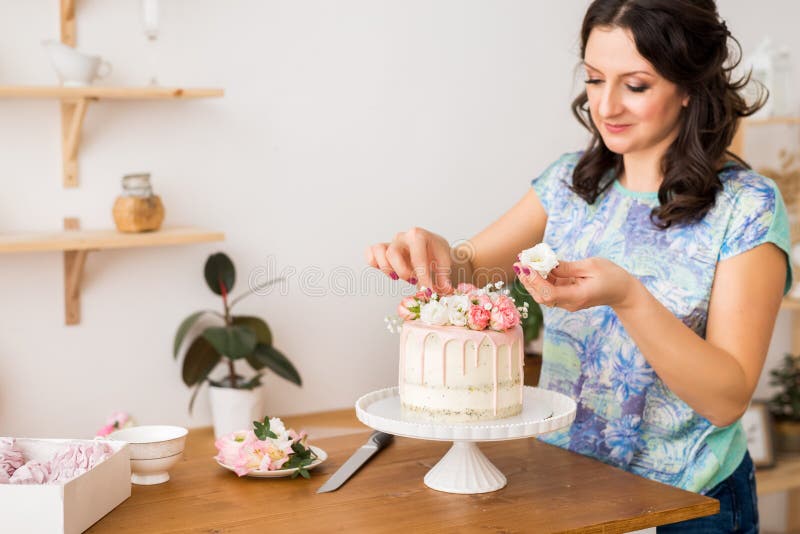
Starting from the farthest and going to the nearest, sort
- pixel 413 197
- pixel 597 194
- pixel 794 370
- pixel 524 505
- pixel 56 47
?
pixel 794 370
pixel 413 197
pixel 56 47
pixel 597 194
pixel 524 505

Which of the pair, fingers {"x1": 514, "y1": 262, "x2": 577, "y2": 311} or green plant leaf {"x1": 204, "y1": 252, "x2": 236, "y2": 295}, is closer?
fingers {"x1": 514, "y1": 262, "x2": 577, "y2": 311}

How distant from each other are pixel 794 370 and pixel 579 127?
1.20m

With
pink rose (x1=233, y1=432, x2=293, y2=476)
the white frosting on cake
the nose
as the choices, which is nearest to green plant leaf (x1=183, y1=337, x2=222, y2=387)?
pink rose (x1=233, y1=432, x2=293, y2=476)

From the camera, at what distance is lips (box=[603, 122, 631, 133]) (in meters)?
1.54

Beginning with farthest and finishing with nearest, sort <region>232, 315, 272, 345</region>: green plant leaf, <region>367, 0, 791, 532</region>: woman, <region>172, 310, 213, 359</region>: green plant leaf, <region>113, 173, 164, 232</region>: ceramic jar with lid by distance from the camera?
<region>232, 315, 272, 345</region>: green plant leaf → <region>172, 310, 213, 359</region>: green plant leaf → <region>113, 173, 164, 232</region>: ceramic jar with lid → <region>367, 0, 791, 532</region>: woman

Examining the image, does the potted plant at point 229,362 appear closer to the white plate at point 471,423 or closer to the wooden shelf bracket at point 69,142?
the wooden shelf bracket at point 69,142

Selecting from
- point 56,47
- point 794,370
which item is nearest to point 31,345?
point 56,47

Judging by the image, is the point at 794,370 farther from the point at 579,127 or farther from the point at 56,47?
the point at 56,47

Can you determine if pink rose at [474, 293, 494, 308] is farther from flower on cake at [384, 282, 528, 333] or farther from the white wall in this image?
the white wall

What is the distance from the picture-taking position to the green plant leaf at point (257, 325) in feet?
8.33

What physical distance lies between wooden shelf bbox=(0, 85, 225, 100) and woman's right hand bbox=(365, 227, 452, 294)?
99 centimetres

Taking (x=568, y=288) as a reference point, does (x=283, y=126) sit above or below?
above

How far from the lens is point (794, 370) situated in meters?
3.34

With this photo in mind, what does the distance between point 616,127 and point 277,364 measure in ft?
4.15
